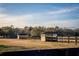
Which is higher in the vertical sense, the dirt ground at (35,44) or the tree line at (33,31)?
the tree line at (33,31)

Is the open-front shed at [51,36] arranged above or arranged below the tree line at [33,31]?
below

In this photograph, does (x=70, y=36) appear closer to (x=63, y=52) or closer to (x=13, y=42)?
(x=63, y=52)

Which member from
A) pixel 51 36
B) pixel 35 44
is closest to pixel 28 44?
pixel 35 44

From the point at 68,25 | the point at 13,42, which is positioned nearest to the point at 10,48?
the point at 13,42

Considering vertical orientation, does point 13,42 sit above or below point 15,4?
below

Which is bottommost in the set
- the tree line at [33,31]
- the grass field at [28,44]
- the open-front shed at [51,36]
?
the grass field at [28,44]
